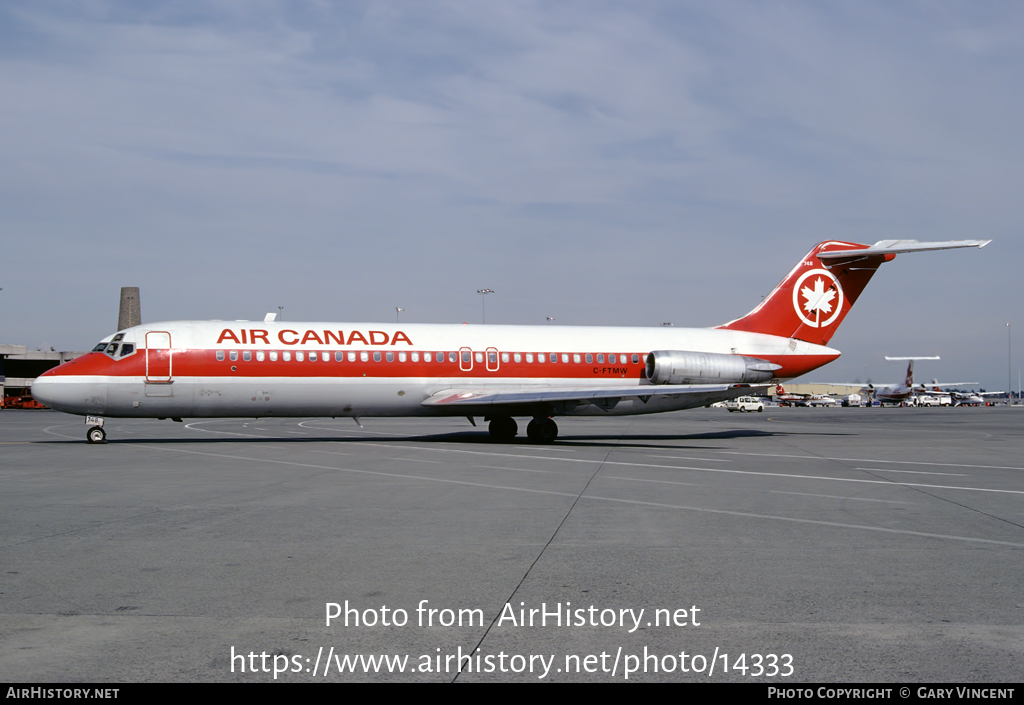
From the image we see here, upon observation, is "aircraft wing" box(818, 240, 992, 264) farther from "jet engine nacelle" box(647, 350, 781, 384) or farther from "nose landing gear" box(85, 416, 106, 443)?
"nose landing gear" box(85, 416, 106, 443)

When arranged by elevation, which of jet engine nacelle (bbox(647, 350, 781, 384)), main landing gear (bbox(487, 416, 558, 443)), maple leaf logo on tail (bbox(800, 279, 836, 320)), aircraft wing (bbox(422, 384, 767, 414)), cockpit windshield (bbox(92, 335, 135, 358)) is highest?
maple leaf logo on tail (bbox(800, 279, 836, 320))

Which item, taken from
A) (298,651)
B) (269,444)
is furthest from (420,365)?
(298,651)

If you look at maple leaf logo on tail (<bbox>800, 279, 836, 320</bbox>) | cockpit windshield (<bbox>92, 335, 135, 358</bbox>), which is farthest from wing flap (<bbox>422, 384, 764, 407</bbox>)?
cockpit windshield (<bbox>92, 335, 135, 358</bbox>)

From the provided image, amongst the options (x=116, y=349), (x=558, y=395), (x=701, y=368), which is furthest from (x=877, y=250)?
(x=116, y=349)

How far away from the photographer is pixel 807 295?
31.1m

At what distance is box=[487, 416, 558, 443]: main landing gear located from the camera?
26.2m

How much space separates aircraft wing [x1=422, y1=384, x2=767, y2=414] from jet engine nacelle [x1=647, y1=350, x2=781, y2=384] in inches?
38.8

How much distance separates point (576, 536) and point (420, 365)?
17.4 metres

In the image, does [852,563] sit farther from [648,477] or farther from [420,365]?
[420,365]

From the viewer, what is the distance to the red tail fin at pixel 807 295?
31094mm

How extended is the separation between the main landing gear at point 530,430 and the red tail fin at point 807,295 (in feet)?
29.2

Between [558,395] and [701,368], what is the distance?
6201 millimetres

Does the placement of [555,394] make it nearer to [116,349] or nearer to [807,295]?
[807,295]

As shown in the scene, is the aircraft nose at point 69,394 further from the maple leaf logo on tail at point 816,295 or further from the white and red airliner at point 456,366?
the maple leaf logo on tail at point 816,295
